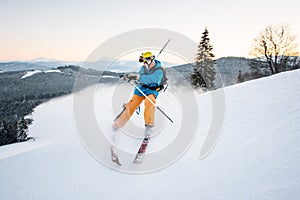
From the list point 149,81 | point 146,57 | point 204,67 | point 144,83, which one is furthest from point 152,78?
point 204,67

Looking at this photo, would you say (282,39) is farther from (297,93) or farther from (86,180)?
(86,180)

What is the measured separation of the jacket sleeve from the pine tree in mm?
23709

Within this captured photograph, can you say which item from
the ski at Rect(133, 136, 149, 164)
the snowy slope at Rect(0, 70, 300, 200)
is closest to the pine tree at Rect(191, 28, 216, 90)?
the snowy slope at Rect(0, 70, 300, 200)

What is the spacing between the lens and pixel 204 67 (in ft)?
94.5

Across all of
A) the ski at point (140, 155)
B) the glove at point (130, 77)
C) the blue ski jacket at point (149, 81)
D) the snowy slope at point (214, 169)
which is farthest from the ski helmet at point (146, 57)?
the ski at point (140, 155)

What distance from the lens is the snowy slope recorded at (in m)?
2.52

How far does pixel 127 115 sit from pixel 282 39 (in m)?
37.1

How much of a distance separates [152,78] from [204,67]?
25.2 m

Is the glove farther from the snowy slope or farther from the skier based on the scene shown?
the snowy slope

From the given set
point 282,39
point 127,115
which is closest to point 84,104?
point 127,115

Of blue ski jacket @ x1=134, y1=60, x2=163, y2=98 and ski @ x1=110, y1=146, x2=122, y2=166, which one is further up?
blue ski jacket @ x1=134, y1=60, x2=163, y2=98

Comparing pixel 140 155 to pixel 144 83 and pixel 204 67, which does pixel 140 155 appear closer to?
pixel 144 83

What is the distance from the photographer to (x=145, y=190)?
3.15m

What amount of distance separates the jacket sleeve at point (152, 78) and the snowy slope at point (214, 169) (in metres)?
1.27
